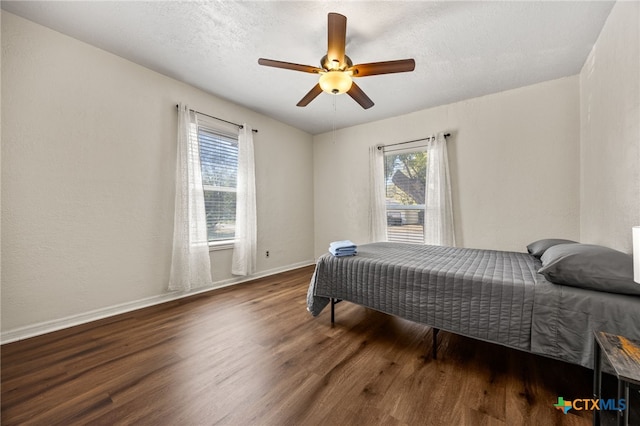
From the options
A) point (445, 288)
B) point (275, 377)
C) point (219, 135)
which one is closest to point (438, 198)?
point (445, 288)

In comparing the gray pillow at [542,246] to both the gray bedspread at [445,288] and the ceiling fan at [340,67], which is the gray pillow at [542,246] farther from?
the ceiling fan at [340,67]

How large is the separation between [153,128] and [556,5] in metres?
3.98

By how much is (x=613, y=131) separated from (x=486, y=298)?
1.85m

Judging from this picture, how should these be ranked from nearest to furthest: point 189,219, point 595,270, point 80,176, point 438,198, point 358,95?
point 595,270 → point 80,176 → point 358,95 → point 189,219 → point 438,198

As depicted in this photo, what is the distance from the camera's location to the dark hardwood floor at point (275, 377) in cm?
130

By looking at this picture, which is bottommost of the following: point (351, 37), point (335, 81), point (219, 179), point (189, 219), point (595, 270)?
point (595, 270)

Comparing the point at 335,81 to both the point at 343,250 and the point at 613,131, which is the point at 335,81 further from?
the point at 613,131

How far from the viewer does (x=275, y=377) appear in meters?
1.60

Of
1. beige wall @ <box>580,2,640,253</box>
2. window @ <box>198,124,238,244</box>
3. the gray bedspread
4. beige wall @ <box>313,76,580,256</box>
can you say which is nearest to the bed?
the gray bedspread

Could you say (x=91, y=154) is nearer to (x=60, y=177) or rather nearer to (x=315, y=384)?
(x=60, y=177)

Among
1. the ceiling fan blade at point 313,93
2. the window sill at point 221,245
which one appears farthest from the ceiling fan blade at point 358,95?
the window sill at point 221,245

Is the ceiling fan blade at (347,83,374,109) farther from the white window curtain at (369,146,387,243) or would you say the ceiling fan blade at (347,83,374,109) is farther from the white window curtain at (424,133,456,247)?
the white window curtain at (369,146,387,243)

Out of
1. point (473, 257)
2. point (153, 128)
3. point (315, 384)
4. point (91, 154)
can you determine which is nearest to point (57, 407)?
point (315, 384)

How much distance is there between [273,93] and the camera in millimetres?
3410
